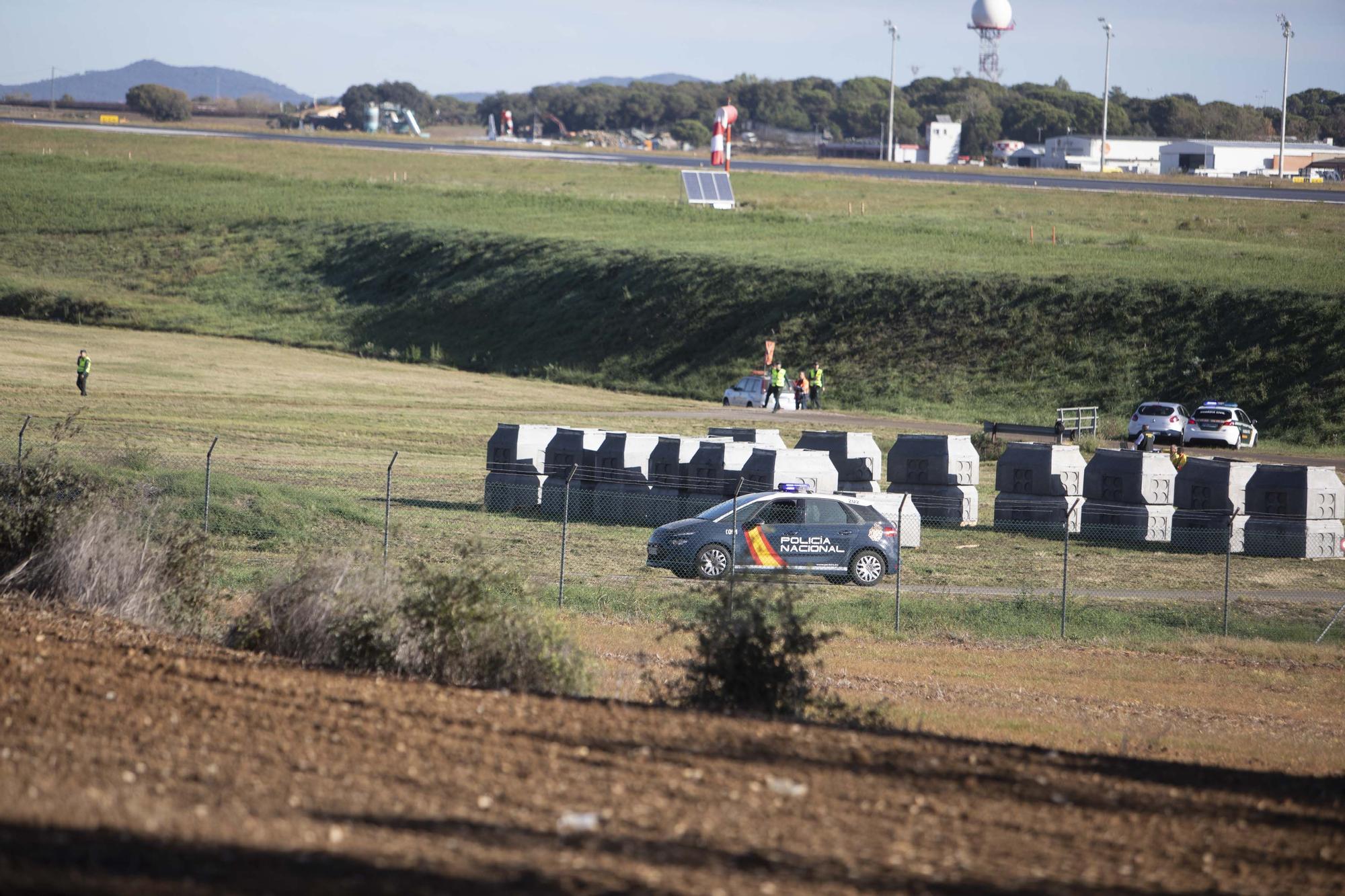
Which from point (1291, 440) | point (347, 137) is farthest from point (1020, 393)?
point (347, 137)

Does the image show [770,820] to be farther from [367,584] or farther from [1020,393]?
[1020,393]

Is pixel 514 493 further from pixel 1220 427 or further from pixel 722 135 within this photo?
pixel 722 135

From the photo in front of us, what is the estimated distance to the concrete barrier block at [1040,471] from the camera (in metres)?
24.0

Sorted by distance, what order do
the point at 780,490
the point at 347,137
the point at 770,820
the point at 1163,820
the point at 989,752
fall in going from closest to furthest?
the point at 770,820, the point at 1163,820, the point at 989,752, the point at 780,490, the point at 347,137

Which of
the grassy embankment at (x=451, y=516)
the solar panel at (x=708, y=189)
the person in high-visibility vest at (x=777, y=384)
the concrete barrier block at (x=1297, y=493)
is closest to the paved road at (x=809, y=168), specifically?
the solar panel at (x=708, y=189)

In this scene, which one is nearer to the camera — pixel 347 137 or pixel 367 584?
pixel 367 584

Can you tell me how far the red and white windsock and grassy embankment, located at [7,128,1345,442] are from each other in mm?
2968

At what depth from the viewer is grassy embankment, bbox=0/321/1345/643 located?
1709cm

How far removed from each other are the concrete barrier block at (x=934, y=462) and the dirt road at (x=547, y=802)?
15210 millimetres

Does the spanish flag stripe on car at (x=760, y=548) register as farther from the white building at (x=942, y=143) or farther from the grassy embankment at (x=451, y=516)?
the white building at (x=942, y=143)

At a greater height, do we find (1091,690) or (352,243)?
(352,243)

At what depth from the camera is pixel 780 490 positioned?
20.2 meters

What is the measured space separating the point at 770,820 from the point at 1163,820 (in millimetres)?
2224

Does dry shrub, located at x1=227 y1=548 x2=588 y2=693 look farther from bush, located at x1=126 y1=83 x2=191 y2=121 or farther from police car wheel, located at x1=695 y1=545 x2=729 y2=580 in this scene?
bush, located at x1=126 y1=83 x2=191 y2=121
